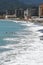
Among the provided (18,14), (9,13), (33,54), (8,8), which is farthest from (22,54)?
(8,8)

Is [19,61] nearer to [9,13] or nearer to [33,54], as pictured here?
[33,54]

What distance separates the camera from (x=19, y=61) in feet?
37.3

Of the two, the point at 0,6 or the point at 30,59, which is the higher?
the point at 30,59

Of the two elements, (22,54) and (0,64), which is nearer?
(0,64)

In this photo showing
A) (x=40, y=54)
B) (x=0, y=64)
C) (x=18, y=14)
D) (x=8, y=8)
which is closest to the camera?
(x=0, y=64)

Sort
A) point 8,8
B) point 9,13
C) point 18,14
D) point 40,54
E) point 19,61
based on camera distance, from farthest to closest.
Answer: point 8,8, point 9,13, point 18,14, point 40,54, point 19,61

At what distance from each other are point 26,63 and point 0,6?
162753mm

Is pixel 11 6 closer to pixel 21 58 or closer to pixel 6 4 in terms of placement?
pixel 6 4

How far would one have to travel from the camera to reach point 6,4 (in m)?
172

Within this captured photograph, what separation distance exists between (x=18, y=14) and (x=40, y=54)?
121 metres

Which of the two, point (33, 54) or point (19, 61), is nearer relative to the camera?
point (19, 61)

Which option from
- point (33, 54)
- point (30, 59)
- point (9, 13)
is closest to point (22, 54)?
point (33, 54)

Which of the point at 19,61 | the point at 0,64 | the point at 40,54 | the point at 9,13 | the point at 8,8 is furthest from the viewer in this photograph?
the point at 8,8

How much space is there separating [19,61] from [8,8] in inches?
6024
